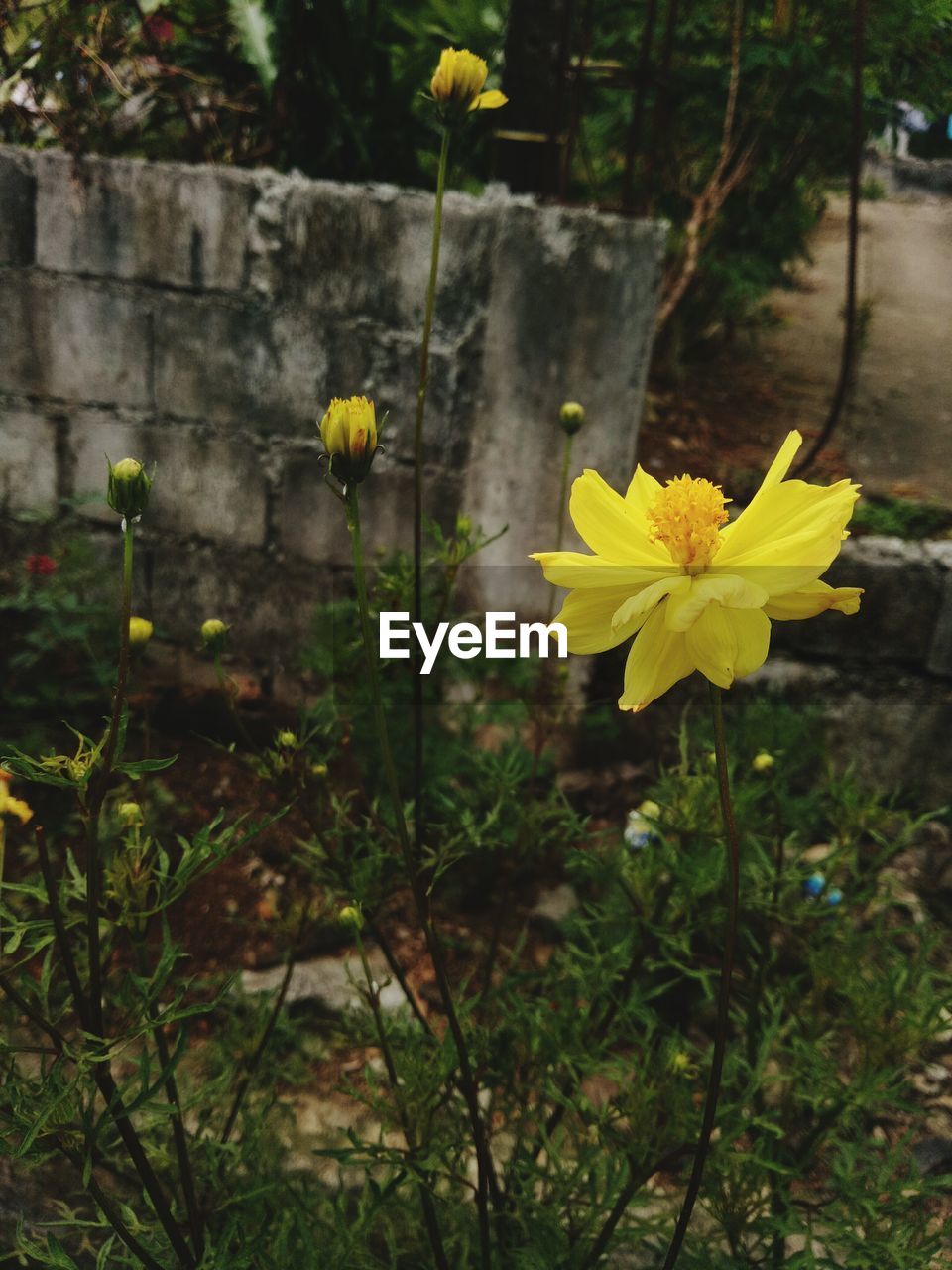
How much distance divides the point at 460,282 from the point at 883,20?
41.4 inches

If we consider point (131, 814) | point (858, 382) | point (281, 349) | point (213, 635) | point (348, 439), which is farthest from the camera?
point (858, 382)

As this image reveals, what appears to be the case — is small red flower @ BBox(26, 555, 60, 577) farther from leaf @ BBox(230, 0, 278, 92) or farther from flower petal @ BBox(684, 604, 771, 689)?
flower petal @ BBox(684, 604, 771, 689)

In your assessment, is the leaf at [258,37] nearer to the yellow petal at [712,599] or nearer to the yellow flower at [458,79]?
the yellow flower at [458,79]

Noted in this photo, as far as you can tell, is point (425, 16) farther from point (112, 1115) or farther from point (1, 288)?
point (112, 1115)

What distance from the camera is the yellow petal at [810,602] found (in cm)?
70

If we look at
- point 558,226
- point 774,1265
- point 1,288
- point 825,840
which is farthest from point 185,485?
point 774,1265

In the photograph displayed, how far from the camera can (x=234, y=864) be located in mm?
2217

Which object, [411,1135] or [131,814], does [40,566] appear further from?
[411,1135]

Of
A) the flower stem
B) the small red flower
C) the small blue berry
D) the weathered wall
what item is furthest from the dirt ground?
the flower stem

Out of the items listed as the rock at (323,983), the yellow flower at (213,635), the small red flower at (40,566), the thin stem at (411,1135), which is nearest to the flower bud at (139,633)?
the yellow flower at (213,635)

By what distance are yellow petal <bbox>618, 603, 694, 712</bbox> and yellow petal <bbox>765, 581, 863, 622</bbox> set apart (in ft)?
0.24

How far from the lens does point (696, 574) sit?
2.55 feet

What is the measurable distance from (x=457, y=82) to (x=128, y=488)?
1.95ft

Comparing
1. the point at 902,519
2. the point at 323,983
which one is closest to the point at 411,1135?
the point at 323,983
